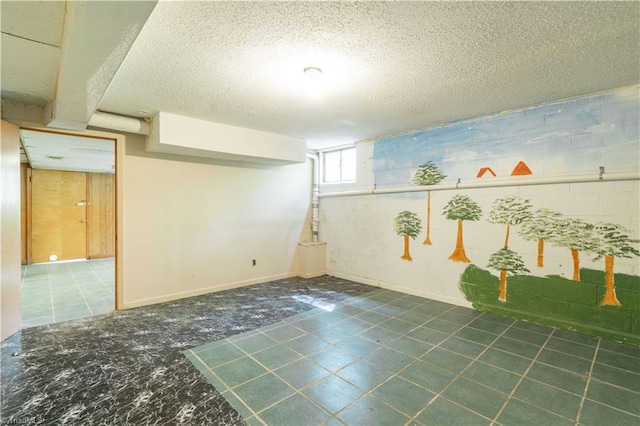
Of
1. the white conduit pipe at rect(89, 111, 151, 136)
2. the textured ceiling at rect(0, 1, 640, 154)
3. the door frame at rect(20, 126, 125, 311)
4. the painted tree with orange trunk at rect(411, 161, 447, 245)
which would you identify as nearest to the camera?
the textured ceiling at rect(0, 1, 640, 154)

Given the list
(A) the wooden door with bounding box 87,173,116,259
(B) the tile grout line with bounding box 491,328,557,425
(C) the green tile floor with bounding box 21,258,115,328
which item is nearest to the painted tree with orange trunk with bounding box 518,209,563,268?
(B) the tile grout line with bounding box 491,328,557,425

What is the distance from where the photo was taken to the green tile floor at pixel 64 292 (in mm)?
3465

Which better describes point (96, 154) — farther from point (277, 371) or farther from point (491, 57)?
point (491, 57)

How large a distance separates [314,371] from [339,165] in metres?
3.98

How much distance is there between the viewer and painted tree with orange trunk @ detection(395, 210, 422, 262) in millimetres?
4262

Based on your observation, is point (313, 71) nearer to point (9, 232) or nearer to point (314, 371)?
point (314, 371)

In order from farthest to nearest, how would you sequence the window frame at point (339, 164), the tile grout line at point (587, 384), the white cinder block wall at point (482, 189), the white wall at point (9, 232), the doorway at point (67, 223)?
the window frame at point (339, 164) < the doorway at point (67, 223) < the white cinder block wall at point (482, 189) < the white wall at point (9, 232) < the tile grout line at point (587, 384)

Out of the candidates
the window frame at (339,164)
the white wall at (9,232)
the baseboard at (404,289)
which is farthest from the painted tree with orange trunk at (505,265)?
the white wall at (9,232)

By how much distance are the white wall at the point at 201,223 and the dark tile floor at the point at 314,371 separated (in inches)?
26.5

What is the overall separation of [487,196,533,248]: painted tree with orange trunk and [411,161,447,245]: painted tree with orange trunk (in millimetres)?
776

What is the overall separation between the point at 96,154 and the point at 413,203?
18.9ft

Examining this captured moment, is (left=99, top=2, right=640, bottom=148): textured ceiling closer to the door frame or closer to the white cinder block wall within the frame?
the white cinder block wall

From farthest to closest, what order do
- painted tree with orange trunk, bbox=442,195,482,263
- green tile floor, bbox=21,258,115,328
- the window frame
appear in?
the window frame, painted tree with orange trunk, bbox=442,195,482,263, green tile floor, bbox=21,258,115,328

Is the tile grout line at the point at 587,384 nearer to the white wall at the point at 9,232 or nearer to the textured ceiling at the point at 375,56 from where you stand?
the textured ceiling at the point at 375,56
